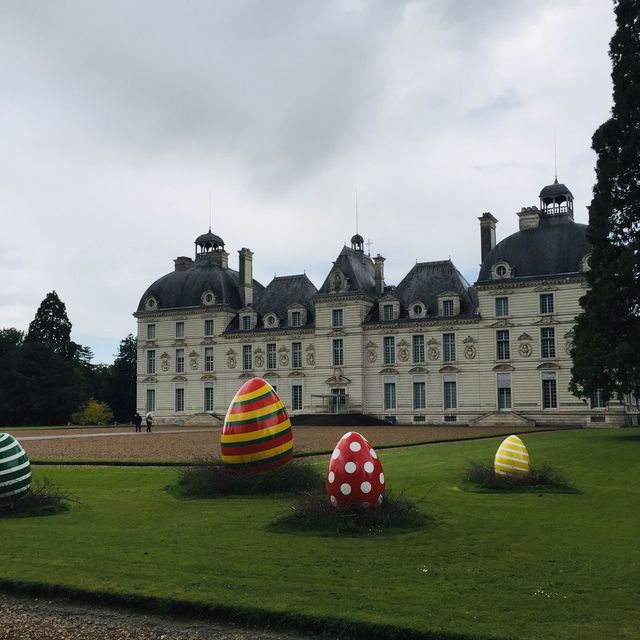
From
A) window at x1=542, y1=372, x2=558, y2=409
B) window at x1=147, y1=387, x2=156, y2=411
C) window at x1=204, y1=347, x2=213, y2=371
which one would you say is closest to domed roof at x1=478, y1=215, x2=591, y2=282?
window at x1=542, y1=372, x2=558, y2=409

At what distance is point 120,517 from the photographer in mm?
13578

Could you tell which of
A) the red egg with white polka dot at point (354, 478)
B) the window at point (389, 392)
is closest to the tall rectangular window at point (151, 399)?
the window at point (389, 392)

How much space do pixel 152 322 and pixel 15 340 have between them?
113ft

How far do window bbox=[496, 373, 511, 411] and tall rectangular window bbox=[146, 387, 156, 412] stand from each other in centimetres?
3118

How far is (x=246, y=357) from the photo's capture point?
6812 cm

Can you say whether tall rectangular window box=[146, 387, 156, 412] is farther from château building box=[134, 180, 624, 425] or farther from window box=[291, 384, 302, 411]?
window box=[291, 384, 302, 411]

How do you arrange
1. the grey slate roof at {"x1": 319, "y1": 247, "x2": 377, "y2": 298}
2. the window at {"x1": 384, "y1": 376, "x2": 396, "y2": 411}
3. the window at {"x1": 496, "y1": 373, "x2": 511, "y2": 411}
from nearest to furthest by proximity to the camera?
the window at {"x1": 496, "y1": 373, "x2": 511, "y2": 411}, the window at {"x1": 384, "y1": 376, "x2": 396, "y2": 411}, the grey slate roof at {"x1": 319, "y1": 247, "x2": 377, "y2": 298}

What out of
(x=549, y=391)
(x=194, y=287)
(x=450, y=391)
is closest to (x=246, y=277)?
(x=194, y=287)

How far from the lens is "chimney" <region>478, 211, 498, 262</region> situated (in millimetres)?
62000

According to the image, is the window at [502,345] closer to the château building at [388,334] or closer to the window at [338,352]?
the château building at [388,334]

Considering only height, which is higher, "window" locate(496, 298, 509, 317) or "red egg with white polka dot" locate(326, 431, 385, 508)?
"window" locate(496, 298, 509, 317)

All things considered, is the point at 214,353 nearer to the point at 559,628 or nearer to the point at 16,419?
the point at 16,419

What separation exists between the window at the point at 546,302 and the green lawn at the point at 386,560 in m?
41.5

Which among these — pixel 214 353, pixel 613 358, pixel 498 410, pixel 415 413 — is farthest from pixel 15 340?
pixel 613 358
